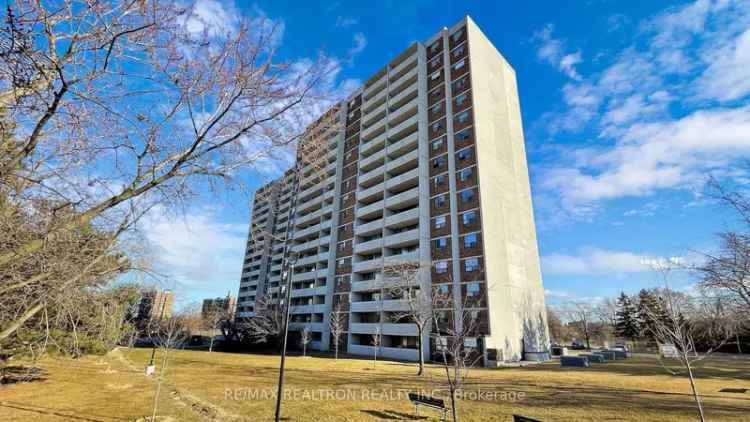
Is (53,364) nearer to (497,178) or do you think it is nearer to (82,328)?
(82,328)

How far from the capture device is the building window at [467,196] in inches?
1353

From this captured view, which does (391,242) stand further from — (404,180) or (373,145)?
(373,145)

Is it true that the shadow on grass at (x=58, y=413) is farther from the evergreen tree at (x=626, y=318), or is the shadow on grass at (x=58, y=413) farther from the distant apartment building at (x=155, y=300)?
the evergreen tree at (x=626, y=318)

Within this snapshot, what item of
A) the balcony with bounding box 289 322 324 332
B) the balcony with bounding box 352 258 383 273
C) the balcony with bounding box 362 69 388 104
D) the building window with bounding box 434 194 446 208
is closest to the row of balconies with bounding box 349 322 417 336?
the balcony with bounding box 352 258 383 273

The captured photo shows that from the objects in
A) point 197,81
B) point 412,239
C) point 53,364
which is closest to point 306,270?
point 412,239

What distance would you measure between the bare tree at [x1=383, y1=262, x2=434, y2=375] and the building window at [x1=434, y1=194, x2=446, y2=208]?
720 centimetres

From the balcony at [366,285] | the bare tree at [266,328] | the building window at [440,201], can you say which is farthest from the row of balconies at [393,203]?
the bare tree at [266,328]

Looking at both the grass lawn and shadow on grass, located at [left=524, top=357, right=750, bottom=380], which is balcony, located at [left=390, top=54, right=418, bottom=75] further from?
the grass lawn

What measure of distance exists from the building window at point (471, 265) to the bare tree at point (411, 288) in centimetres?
404

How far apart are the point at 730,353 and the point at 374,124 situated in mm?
61259

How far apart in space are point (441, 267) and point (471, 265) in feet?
11.2

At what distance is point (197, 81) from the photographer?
14.6ft

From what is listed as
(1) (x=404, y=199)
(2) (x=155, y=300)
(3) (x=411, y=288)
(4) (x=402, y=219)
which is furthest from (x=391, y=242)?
(2) (x=155, y=300)

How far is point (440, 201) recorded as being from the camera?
37.0 metres
